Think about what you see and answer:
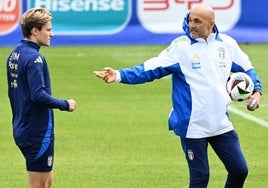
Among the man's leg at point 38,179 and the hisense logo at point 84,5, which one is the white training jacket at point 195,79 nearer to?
the man's leg at point 38,179

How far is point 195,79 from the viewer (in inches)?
400

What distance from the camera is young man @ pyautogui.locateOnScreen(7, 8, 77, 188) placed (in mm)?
9594

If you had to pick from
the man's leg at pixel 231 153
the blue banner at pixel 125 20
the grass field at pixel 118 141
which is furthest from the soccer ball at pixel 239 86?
the blue banner at pixel 125 20

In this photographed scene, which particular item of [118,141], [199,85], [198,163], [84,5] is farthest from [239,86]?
[84,5]

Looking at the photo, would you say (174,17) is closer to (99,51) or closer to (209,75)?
(99,51)

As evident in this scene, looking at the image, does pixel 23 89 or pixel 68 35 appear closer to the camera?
pixel 23 89

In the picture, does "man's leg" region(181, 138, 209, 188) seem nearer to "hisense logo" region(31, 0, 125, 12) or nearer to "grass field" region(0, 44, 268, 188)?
"grass field" region(0, 44, 268, 188)

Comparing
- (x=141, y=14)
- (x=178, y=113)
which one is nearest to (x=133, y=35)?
(x=141, y=14)

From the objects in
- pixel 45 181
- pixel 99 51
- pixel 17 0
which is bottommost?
pixel 99 51

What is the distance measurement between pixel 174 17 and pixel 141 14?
0.85 meters

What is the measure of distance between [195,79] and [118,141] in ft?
18.1

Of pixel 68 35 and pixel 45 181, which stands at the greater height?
pixel 45 181

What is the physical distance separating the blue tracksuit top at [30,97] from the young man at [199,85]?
0.72 meters

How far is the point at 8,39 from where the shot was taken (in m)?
26.9
